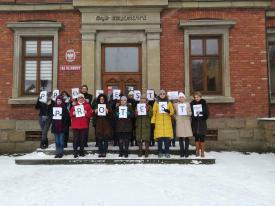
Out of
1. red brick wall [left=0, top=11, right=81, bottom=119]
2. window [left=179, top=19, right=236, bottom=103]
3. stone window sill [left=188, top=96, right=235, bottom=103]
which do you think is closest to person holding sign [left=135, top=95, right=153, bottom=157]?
window [left=179, top=19, right=236, bottom=103]

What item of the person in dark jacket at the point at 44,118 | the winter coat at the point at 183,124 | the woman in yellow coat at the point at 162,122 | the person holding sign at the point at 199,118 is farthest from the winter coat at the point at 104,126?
the person holding sign at the point at 199,118

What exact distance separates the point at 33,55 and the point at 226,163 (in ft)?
25.4

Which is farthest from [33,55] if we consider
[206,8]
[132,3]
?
[206,8]

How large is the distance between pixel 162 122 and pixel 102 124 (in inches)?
67.2

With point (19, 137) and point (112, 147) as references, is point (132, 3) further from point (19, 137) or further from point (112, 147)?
point (19, 137)

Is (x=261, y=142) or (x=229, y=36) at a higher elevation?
(x=229, y=36)

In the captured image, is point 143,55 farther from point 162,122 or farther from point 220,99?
point 162,122

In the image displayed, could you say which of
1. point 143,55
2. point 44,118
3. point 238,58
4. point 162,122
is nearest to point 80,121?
point 44,118

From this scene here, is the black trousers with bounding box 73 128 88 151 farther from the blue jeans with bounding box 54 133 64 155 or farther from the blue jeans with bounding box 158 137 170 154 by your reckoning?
the blue jeans with bounding box 158 137 170 154

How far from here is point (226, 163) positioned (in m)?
9.52

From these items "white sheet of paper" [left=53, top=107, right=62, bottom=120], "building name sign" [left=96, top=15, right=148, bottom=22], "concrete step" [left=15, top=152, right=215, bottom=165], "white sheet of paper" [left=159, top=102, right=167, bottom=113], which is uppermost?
"building name sign" [left=96, top=15, right=148, bottom=22]

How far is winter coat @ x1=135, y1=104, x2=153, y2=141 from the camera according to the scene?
9.47 metres

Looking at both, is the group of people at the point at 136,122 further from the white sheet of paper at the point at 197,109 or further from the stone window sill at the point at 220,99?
the stone window sill at the point at 220,99

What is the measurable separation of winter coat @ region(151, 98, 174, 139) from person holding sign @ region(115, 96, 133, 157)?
0.69 m
